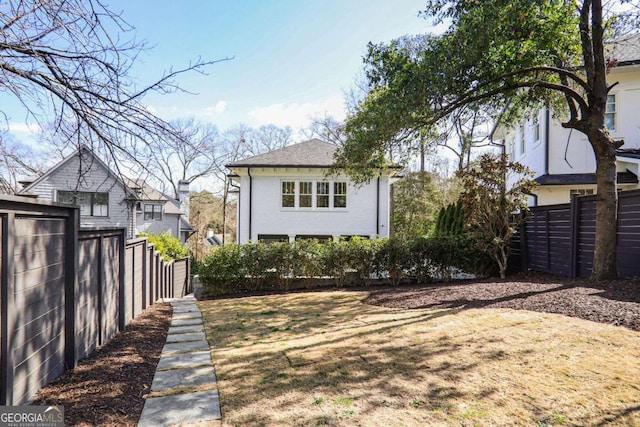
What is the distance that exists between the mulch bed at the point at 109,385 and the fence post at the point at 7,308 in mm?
454

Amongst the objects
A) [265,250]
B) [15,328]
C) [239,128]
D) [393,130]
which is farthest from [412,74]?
[239,128]

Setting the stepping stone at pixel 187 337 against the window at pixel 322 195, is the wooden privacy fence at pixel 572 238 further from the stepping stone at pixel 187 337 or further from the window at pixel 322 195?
the window at pixel 322 195

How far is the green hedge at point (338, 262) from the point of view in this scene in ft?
32.3

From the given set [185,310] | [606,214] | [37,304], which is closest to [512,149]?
[606,214]

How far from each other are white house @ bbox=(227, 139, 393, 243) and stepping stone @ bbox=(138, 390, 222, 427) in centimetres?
1264

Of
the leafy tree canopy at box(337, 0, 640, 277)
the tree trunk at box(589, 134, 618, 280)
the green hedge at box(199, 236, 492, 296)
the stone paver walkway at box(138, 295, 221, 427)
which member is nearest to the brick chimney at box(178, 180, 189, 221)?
the green hedge at box(199, 236, 492, 296)

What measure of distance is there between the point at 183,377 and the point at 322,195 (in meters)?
12.7

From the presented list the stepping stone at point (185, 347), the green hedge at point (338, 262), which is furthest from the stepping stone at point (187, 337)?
the green hedge at point (338, 262)

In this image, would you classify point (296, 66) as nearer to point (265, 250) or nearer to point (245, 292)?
point (265, 250)

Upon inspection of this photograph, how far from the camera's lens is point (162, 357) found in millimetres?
4105

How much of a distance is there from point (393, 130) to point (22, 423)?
687cm

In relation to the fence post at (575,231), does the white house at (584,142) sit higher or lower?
higher

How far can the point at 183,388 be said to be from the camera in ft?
10.4

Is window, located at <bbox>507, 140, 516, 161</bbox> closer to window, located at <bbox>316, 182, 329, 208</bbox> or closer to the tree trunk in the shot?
window, located at <bbox>316, 182, 329, 208</bbox>
